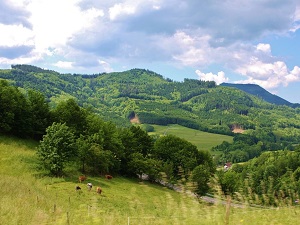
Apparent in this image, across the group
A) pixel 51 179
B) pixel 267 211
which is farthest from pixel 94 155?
pixel 267 211

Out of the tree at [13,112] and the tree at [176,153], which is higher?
the tree at [13,112]

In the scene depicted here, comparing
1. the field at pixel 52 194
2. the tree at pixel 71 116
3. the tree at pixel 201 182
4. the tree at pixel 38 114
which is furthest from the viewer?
the tree at pixel 71 116

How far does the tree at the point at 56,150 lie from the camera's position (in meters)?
53.1

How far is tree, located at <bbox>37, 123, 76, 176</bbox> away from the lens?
53062 millimetres

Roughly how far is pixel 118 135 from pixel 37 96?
22236 mm

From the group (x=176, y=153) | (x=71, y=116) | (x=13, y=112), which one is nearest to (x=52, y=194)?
(x=13, y=112)

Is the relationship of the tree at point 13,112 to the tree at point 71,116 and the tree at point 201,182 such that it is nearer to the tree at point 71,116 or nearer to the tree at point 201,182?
the tree at point 71,116

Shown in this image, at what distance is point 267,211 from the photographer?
15.8m

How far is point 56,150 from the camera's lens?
54.6 m

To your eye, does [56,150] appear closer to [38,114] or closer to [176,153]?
[38,114]

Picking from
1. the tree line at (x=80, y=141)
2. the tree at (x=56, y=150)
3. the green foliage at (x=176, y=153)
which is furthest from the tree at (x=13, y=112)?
the green foliage at (x=176, y=153)

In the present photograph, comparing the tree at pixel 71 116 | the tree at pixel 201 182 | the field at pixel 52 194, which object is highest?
the tree at pixel 71 116

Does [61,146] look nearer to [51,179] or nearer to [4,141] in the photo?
[51,179]

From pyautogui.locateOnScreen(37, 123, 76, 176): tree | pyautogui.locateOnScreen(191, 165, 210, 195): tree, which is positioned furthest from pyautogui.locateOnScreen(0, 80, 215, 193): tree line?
pyautogui.locateOnScreen(191, 165, 210, 195): tree
